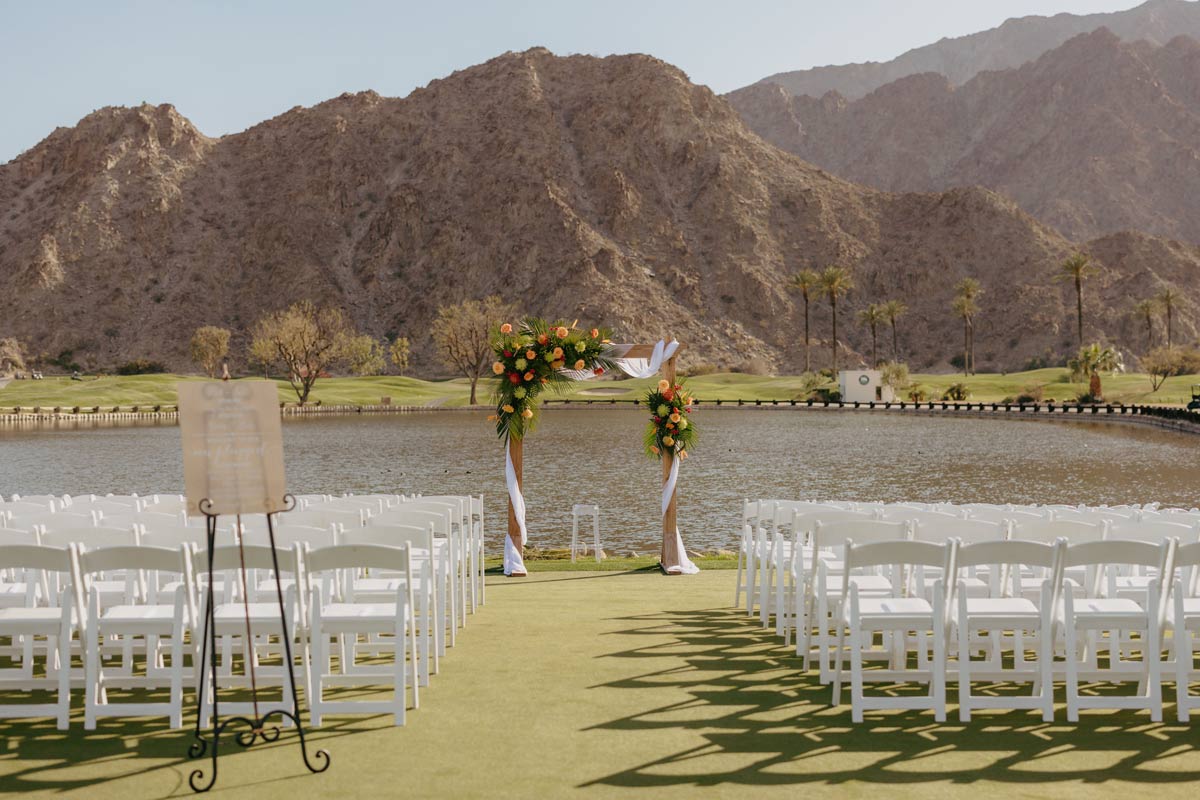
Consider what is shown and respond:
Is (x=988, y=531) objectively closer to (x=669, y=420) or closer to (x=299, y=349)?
(x=669, y=420)

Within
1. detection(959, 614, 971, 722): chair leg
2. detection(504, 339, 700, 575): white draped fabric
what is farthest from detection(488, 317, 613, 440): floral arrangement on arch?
detection(959, 614, 971, 722): chair leg

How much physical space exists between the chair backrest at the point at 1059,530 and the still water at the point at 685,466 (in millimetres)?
14998

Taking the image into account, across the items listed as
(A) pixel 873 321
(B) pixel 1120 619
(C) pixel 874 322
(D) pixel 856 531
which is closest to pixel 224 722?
(D) pixel 856 531

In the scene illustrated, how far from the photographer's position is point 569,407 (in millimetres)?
103562

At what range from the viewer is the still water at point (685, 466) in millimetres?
33188

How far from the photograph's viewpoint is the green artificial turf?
594 centimetres

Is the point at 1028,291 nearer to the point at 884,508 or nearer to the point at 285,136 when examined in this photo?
the point at 285,136

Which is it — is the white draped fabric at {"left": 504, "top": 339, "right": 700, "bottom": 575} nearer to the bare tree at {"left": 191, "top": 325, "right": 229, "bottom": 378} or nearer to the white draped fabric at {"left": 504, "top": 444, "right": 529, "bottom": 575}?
the white draped fabric at {"left": 504, "top": 444, "right": 529, "bottom": 575}

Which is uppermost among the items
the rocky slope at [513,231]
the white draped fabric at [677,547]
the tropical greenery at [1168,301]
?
the rocky slope at [513,231]

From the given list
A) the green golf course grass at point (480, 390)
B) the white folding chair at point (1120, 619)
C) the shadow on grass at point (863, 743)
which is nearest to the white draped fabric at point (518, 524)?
the shadow on grass at point (863, 743)

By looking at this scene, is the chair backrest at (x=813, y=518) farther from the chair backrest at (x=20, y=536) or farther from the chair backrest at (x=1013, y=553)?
the chair backrest at (x=20, y=536)

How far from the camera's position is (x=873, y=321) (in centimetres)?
13962

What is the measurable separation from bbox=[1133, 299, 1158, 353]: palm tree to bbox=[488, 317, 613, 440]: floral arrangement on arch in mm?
137345

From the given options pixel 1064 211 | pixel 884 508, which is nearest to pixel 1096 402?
pixel 884 508
